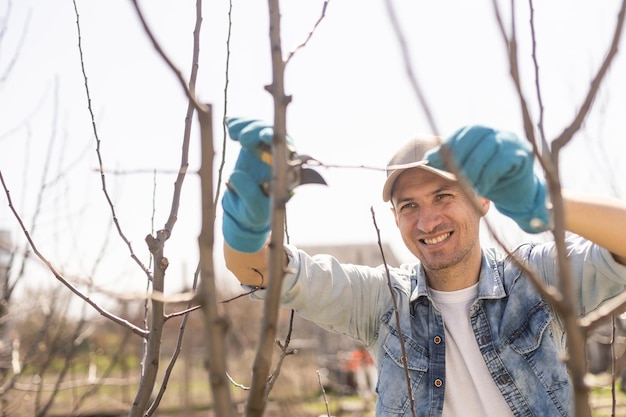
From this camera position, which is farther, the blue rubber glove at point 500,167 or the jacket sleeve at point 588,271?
the jacket sleeve at point 588,271

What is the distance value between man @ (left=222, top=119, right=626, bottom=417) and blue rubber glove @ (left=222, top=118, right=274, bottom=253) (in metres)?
0.02

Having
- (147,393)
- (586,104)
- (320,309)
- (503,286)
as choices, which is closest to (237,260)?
(320,309)

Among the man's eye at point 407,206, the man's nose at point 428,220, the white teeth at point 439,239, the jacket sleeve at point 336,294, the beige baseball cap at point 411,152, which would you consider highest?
the beige baseball cap at point 411,152

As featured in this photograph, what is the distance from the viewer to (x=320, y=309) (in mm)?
2189

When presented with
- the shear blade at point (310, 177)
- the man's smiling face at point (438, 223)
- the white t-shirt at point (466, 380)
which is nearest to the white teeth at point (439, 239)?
the man's smiling face at point (438, 223)

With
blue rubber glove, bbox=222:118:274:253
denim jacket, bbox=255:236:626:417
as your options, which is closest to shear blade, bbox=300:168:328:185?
blue rubber glove, bbox=222:118:274:253

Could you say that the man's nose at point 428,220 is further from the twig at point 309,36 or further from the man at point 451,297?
the twig at point 309,36

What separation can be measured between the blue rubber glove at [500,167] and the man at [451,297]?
0.27m

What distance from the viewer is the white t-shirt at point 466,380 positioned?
209 cm

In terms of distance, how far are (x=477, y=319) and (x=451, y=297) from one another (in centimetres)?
15

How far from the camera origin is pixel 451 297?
231 cm

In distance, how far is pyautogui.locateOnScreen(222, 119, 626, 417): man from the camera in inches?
77.1

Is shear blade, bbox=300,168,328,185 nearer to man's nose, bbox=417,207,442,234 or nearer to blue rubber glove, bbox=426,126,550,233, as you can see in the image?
blue rubber glove, bbox=426,126,550,233

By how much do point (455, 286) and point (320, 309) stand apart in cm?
50
